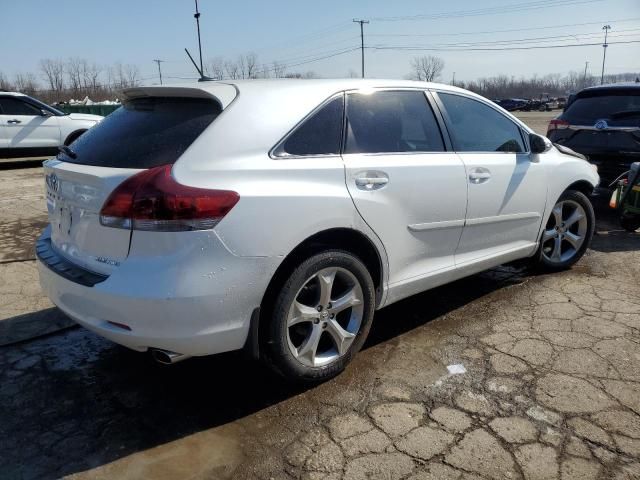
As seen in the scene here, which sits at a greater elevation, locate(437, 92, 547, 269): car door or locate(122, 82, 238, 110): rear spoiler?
locate(122, 82, 238, 110): rear spoiler

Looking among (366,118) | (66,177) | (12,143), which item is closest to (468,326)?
(366,118)

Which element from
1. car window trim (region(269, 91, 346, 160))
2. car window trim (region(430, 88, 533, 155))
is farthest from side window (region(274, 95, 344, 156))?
car window trim (region(430, 88, 533, 155))

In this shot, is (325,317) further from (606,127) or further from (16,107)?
(16,107)

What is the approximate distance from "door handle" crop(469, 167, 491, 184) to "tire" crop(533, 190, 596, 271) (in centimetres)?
112

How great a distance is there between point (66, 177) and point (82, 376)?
46.3 inches

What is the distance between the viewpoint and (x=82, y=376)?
3.15 metres

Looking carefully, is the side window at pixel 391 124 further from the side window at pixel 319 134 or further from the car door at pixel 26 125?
the car door at pixel 26 125

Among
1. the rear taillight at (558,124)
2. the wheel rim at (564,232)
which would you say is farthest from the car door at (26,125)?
the wheel rim at (564,232)

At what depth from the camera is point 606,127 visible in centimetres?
685

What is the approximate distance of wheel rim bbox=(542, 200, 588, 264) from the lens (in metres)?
4.68

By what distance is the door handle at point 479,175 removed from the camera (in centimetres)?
365

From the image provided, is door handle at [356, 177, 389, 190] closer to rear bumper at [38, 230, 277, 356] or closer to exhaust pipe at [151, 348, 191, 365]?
rear bumper at [38, 230, 277, 356]

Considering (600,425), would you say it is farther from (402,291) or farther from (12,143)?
(12,143)

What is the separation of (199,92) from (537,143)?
276 centimetres
